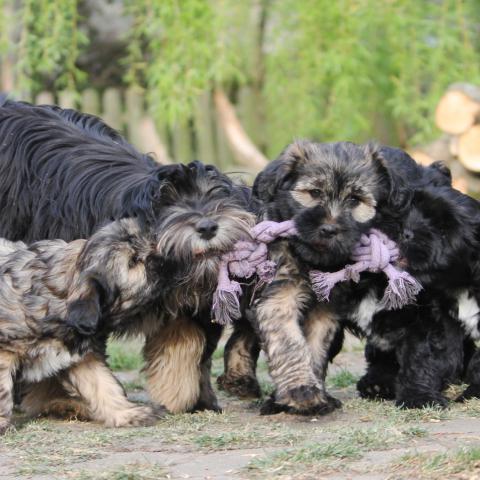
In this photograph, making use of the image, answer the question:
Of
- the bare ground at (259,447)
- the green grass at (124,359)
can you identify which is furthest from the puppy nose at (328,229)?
the green grass at (124,359)

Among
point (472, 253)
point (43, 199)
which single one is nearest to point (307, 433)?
point (472, 253)

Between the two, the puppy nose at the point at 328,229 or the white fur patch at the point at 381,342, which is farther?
the white fur patch at the point at 381,342

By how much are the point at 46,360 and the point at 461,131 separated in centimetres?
A: 620

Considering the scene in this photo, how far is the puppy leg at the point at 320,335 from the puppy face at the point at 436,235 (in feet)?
1.51

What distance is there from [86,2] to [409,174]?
9.72 metres

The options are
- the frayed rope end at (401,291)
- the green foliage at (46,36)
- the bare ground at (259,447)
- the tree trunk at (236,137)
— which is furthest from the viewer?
the tree trunk at (236,137)

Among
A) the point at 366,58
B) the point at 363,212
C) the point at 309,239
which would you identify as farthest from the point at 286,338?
the point at 366,58

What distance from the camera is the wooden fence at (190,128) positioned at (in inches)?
607

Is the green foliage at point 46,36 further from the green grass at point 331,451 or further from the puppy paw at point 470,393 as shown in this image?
the green grass at point 331,451

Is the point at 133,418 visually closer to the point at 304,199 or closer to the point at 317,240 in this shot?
the point at 317,240

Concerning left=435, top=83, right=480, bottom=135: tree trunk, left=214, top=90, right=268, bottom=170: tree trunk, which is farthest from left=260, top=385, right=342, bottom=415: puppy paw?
left=214, top=90, right=268, bottom=170: tree trunk

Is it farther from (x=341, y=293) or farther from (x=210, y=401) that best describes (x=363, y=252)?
(x=210, y=401)

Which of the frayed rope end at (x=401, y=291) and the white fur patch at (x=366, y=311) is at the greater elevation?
the frayed rope end at (x=401, y=291)

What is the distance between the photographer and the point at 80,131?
6328 mm
